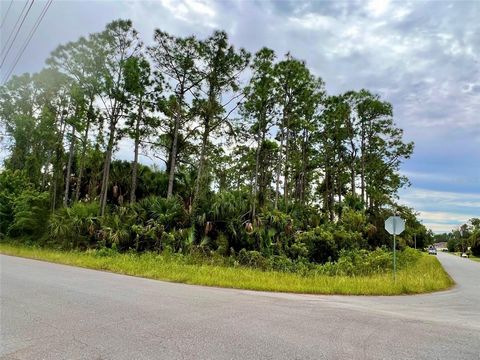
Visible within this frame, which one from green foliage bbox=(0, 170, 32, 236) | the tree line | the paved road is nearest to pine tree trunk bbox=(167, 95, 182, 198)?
the tree line

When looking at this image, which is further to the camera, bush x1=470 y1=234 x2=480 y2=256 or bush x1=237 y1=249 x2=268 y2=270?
bush x1=470 y1=234 x2=480 y2=256

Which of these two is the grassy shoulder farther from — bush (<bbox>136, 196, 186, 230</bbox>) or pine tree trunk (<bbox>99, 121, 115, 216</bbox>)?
pine tree trunk (<bbox>99, 121, 115, 216</bbox>)

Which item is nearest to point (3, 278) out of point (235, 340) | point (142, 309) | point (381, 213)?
point (142, 309)

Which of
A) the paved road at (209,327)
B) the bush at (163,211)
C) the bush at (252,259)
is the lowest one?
the paved road at (209,327)

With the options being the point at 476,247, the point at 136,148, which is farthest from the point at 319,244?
the point at 476,247

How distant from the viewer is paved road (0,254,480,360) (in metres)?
4.75

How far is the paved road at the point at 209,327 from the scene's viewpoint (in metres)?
4.75

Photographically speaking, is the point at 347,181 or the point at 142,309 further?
the point at 347,181

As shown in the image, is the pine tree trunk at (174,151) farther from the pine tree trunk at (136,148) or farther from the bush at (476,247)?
the bush at (476,247)

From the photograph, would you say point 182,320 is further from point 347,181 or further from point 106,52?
point 347,181

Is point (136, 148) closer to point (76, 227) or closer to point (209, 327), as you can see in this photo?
point (76, 227)

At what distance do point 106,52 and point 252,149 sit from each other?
42.2 feet

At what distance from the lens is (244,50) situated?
24.7 meters

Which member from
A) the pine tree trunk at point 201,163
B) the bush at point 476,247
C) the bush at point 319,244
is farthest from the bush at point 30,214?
the bush at point 476,247
